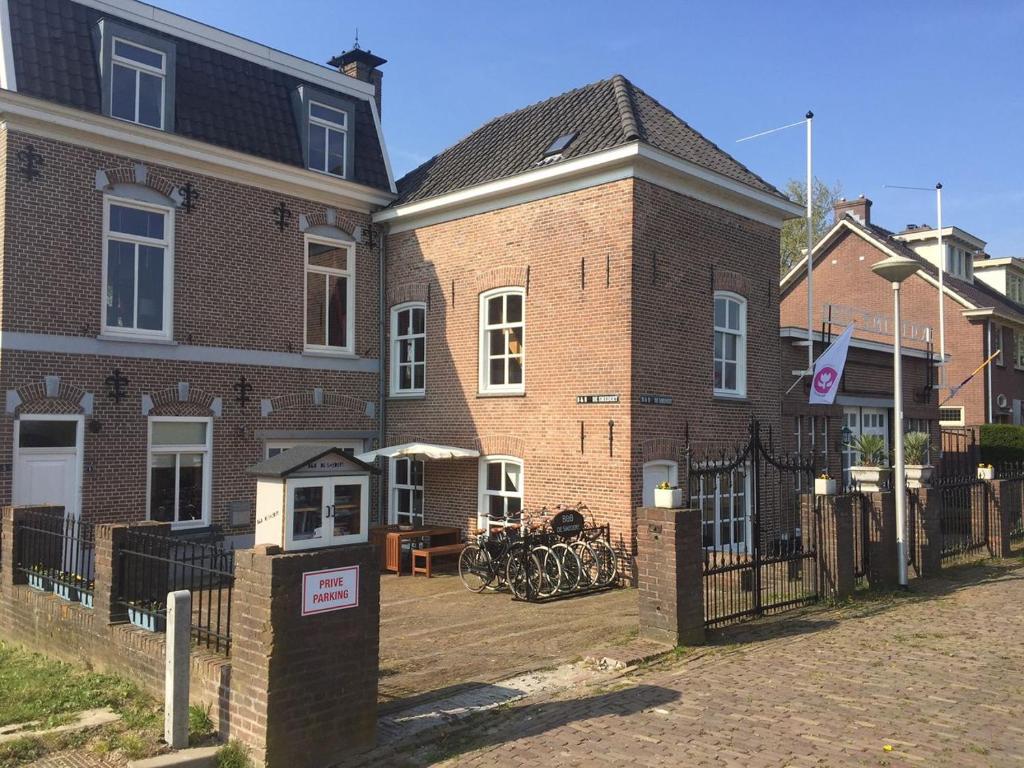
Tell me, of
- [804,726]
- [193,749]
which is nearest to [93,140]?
[193,749]

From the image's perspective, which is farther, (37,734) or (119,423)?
(119,423)

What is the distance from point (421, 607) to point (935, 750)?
6.62 m

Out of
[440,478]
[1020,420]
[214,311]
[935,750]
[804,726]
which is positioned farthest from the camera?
[1020,420]

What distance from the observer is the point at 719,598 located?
1023 cm

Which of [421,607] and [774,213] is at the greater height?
[774,213]

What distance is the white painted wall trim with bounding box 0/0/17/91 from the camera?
12141 mm

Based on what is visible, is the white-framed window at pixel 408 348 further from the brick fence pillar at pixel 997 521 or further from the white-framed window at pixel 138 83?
the brick fence pillar at pixel 997 521

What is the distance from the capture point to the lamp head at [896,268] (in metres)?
10.4

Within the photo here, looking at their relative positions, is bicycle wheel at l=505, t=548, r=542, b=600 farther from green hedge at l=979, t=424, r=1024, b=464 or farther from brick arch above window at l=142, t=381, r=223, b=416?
green hedge at l=979, t=424, r=1024, b=464

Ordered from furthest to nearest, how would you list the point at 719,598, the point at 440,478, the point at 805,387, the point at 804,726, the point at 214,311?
the point at 805,387, the point at 440,478, the point at 214,311, the point at 719,598, the point at 804,726

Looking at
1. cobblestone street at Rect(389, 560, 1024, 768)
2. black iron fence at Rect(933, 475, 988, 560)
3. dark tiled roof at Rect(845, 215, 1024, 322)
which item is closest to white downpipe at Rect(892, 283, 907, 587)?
cobblestone street at Rect(389, 560, 1024, 768)

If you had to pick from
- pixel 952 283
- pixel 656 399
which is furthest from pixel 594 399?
pixel 952 283

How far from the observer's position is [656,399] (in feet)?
42.8

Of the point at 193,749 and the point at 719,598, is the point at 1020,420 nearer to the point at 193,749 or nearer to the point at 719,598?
the point at 719,598
